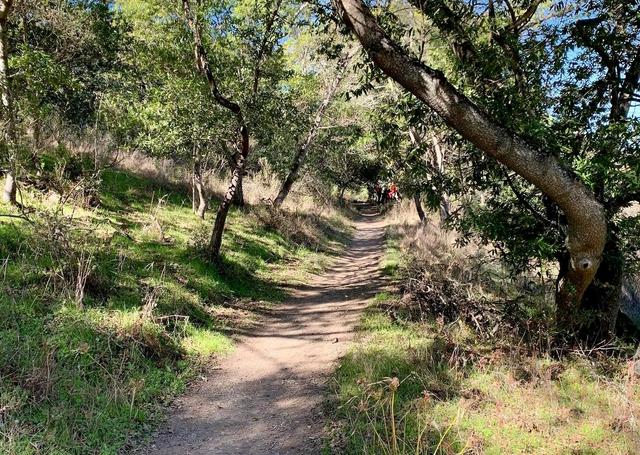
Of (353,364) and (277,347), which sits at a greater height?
(353,364)

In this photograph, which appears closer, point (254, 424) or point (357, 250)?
point (254, 424)

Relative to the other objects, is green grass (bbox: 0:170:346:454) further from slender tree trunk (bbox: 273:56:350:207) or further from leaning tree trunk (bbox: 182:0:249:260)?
slender tree trunk (bbox: 273:56:350:207)

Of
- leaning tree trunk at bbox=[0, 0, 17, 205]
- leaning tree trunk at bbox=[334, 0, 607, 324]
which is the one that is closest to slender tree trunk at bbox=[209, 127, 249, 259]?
leaning tree trunk at bbox=[0, 0, 17, 205]

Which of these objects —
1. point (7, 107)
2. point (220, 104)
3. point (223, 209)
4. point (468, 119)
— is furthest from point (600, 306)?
point (7, 107)

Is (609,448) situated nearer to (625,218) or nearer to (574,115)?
(625,218)

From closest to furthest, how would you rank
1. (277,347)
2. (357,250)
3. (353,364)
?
1. (353,364)
2. (277,347)
3. (357,250)

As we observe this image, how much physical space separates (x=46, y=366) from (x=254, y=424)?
6.59 ft

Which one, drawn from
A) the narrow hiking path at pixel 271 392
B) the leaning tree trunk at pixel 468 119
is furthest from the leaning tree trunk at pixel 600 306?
the narrow hiking path at pixel 271 392

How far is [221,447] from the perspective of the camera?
4.34 m

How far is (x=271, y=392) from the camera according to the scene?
547 cm

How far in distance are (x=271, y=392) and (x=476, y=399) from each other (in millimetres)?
2247

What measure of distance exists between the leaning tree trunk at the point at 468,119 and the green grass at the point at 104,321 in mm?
4008

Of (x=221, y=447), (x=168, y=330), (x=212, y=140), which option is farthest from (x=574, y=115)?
(x=212, y=140)

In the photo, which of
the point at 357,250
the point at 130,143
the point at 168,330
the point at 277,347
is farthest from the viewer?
the point at 357,250
